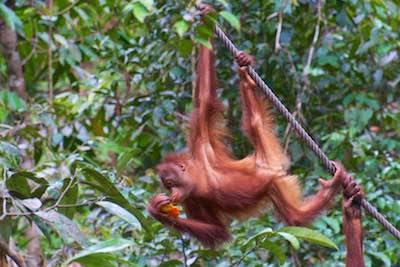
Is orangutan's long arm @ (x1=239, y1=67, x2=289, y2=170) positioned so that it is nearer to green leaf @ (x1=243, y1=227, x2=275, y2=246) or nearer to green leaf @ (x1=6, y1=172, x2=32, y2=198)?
green leaf @ (x1=243, y1=227, x2=275, y2=246)

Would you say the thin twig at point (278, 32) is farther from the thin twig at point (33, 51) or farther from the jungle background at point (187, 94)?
the thin twig at point (33, 51)

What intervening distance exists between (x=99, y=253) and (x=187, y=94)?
259 cm

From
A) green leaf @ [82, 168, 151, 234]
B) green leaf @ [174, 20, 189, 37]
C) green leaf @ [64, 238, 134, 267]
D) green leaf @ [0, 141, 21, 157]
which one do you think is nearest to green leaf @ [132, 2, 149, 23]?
green leaf @ [174, 20, 189, 37]

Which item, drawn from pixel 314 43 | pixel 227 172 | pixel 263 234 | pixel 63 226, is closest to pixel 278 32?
pixel 314 43

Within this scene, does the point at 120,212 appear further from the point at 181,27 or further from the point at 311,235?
the point at 181,27

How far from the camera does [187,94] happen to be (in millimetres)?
5219

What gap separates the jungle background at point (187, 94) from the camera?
15.5 ft

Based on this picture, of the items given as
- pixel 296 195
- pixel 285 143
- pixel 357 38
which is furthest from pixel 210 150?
pixel 357 38

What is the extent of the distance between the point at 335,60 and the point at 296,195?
54.7 inches

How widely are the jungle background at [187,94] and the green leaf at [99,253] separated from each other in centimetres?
156

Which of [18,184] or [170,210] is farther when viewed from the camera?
[170,210]

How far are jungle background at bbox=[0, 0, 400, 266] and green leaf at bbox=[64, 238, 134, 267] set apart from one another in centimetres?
156

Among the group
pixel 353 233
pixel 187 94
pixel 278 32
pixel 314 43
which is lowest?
pixel 187 94

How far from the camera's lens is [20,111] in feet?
16.8
